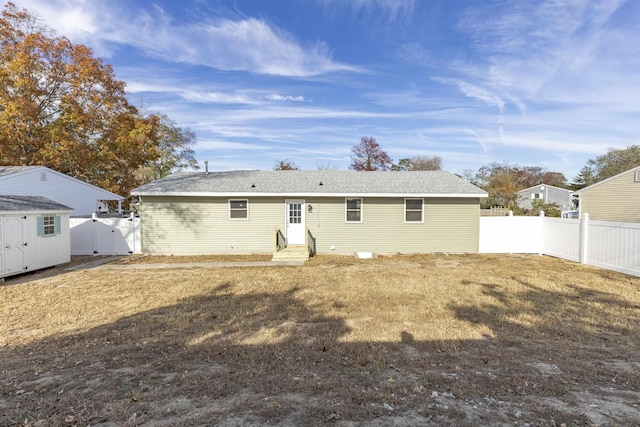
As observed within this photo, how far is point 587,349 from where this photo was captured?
13.0ft

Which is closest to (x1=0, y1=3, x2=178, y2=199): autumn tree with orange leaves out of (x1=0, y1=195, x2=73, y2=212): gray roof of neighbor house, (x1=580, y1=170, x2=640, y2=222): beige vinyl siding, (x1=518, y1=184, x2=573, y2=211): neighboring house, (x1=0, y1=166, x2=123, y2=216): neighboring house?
(x1=0, y1=166, x2=123, y2=216): neighboring house

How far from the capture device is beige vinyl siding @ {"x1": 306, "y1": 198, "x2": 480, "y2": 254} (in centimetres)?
1264

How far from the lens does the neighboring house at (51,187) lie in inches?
517

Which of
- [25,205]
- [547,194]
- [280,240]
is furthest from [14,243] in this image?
[547,194]

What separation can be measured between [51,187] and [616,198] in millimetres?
32054

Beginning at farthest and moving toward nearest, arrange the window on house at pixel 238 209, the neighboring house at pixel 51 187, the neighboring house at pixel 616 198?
the neighboring house at pixel 616 198 → the neighboring house at pixel 51 187 → the window on house at pixel 238 209

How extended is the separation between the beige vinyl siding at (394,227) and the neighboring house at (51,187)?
11892 mm

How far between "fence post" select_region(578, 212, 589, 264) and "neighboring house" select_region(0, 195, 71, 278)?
16.9 m

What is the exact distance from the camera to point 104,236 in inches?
Answer: 496

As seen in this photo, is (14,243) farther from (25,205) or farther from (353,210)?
(353,210)

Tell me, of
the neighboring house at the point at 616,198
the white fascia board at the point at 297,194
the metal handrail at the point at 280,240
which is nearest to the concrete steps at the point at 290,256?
the metal handrail at the point at 280,240

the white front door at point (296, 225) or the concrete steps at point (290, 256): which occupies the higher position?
the white front door at point (296, 225)

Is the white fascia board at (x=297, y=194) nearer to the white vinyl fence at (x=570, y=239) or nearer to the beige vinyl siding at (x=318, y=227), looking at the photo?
the beige vinyl siding at (x=318, y=227)

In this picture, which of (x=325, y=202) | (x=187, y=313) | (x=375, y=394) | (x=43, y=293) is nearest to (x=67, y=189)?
(x=43, y=293)
